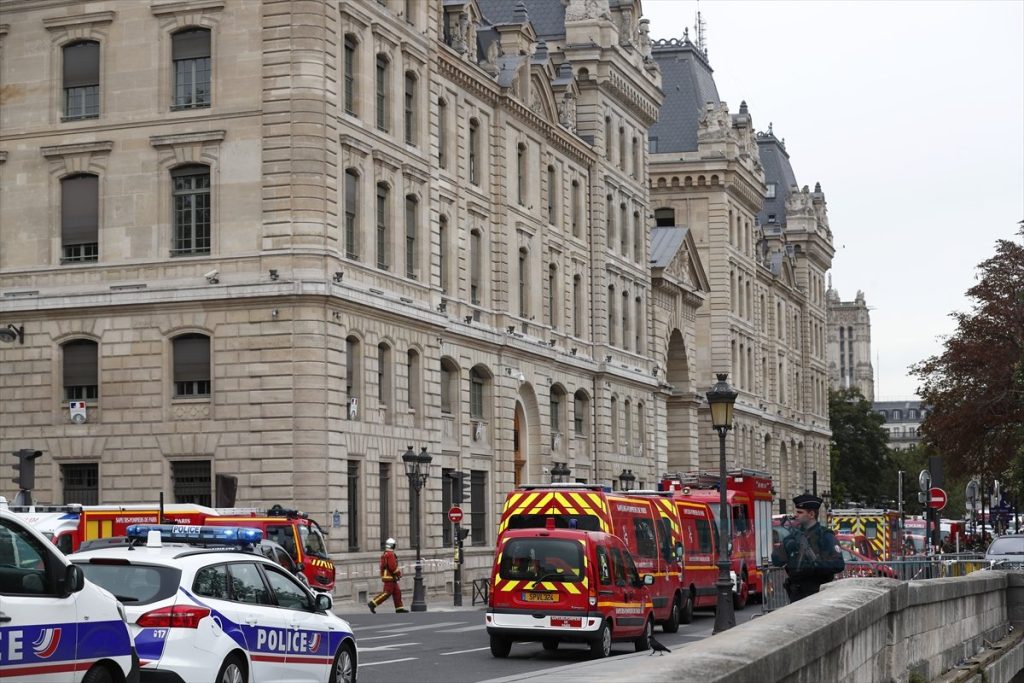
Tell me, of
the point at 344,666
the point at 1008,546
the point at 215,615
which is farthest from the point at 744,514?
the point at 215,615

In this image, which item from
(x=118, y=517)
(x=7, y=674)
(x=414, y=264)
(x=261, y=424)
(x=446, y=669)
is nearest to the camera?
(x=7, y=674)

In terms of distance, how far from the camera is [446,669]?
24.6 m

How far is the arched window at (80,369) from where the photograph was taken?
151 ft

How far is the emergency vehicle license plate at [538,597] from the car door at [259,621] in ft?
28.9

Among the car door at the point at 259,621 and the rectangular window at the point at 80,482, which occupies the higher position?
the rectangular window at the point at 80,482

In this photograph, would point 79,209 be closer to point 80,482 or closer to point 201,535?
point 80,482

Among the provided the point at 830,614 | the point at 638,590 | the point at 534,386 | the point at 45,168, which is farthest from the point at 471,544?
the point at 830,614

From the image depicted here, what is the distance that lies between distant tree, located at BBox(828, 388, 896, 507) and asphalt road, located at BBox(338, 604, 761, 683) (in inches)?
3918

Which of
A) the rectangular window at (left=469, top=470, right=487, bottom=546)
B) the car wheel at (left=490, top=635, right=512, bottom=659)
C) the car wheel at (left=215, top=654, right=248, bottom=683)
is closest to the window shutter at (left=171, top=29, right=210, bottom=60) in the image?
the rectangular window at (left=469, top=470, right=487, bottom=546)

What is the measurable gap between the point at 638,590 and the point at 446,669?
4424mm

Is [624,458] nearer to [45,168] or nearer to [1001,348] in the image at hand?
[1001,348]

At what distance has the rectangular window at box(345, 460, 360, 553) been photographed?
45938 millimetres

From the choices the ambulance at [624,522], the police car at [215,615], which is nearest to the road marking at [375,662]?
the ambulance at [624,522]

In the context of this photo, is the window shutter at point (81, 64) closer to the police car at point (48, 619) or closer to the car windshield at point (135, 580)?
the car windshield at point (135, 580)
